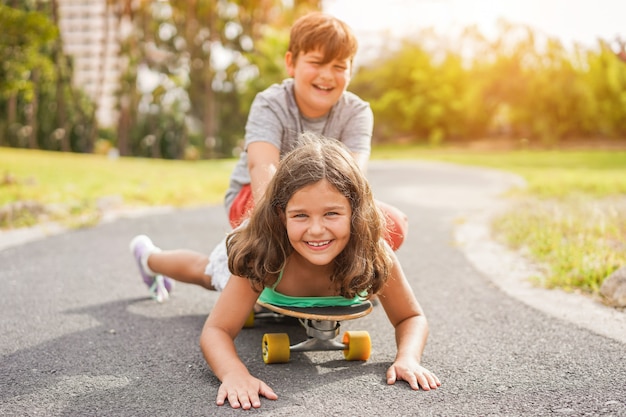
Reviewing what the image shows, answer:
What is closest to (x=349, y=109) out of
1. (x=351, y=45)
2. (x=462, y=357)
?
(x=351, y=45)

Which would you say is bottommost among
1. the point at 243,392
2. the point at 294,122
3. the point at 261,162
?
the point at 243,392

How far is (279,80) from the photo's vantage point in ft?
84.3

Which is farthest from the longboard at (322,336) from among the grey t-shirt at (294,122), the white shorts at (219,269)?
the grey t-shirt at (294,122)

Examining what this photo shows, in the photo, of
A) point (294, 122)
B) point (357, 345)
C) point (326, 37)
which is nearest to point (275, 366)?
point (357, 345)

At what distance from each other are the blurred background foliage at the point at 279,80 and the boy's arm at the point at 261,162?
18431 millimetres

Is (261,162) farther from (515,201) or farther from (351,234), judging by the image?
(515,201)

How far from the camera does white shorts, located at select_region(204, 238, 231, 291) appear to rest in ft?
10.1

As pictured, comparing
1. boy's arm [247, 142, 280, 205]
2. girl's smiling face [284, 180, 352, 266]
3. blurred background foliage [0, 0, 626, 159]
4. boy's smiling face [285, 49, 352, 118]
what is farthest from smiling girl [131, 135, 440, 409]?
blurred background foliage [0, 0, 626, 159]

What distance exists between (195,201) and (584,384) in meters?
7.29

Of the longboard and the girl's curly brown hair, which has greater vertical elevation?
the girl's curly brown hair

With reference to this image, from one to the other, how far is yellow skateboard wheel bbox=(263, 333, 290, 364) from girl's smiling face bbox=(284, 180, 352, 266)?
377 millimetres

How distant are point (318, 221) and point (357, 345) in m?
0.57

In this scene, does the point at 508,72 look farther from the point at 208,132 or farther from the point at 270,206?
the point at 270,206

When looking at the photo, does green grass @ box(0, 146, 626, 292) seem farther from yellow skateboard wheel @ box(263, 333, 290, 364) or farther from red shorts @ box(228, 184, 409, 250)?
yellow skateboard wheel @ box(263, 333, 290, 364)
